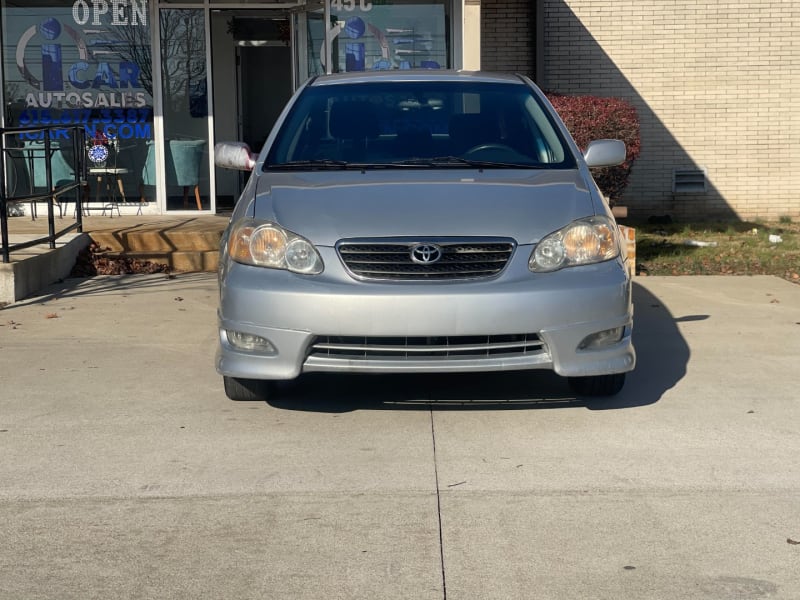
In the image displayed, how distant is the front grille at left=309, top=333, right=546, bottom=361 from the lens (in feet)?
18.7

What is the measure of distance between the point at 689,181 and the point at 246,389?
11394 millimetres

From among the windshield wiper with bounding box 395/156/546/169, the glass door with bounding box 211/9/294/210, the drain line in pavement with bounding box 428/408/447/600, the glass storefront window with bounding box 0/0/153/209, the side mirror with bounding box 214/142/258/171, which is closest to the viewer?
the drain line in pavement with bounding box 428/408/447/600

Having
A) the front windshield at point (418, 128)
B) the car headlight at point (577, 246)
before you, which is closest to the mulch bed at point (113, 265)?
the front windshield at point (418, 128)

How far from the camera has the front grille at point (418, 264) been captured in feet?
18.7

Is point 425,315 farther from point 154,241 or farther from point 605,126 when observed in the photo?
point 605,126

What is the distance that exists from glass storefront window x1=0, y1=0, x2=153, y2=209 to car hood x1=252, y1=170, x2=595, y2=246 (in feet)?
27.6

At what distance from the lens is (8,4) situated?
46.8 ft

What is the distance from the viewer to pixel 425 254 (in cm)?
567

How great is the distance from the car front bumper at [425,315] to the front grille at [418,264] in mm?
60

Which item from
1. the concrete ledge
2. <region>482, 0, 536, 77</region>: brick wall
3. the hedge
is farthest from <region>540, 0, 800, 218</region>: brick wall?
the concrete ledge

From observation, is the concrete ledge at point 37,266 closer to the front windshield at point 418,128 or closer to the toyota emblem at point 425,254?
the front windshield at point 418,128

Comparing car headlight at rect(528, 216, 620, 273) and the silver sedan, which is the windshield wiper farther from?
car headlight at rect(528, 216, 620, 273)

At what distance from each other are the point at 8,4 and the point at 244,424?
9.99m

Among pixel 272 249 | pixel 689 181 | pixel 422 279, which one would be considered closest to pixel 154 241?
pixel 272 249
